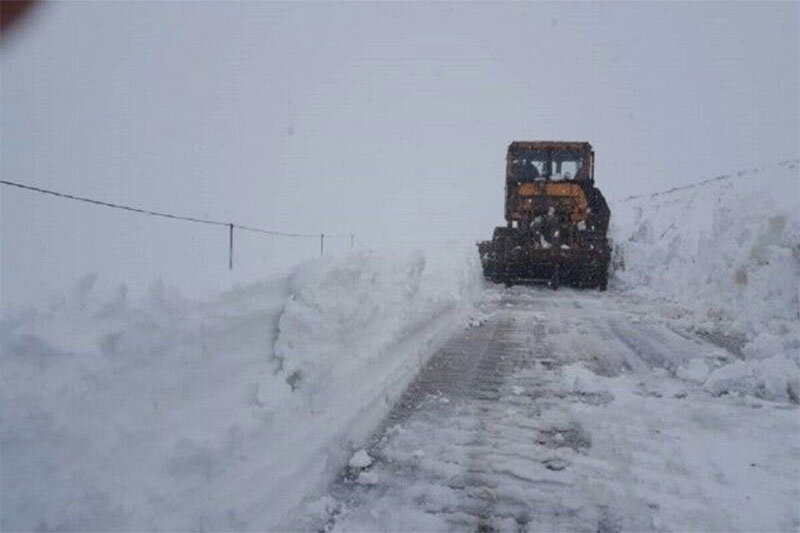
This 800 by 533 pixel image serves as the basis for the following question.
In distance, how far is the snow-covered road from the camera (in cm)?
293

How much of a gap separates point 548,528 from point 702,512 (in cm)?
80

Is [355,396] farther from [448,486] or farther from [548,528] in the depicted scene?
[548,528]

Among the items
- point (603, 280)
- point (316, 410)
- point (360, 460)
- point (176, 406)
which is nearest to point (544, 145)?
point (603, 280)

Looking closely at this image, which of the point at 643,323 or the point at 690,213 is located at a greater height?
the point at 690,213

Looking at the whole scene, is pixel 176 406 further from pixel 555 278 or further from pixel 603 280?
pixel 603 280

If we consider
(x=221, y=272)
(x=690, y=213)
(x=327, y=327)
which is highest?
(x=690, y=213)

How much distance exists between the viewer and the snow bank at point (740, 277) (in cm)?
523

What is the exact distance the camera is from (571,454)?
3.68 meters

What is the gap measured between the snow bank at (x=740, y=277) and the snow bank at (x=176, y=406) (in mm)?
3448

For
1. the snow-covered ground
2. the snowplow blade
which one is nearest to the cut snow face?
the snow-covered ground

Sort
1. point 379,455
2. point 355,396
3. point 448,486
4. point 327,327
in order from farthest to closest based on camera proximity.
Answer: point 355,396
point 327,327
point 379,455
point 448,486

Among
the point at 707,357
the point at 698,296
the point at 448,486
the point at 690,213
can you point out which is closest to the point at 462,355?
the point at 707,357

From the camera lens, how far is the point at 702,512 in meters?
2.95

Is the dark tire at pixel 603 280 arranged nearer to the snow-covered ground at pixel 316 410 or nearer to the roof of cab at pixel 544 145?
the roof of cab at pixel 544 145
